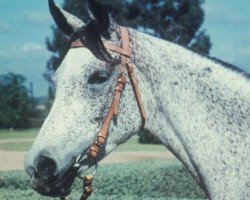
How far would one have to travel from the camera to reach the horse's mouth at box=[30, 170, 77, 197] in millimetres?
2707

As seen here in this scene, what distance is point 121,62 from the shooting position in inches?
114

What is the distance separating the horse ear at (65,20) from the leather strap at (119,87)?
189 millimetres

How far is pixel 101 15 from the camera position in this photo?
2.84 m

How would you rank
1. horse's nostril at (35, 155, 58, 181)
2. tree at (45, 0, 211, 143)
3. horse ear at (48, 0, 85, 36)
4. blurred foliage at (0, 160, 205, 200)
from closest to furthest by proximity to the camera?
horse's nostril at (35, 155, 58, 181) < horse ear at (48, 0, 85, 36) < blurred foliage at (0, 160, 205, 200) < tree at (45, 0, 211, 143)

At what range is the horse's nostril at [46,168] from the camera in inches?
104

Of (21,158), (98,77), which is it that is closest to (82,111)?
(98,77)

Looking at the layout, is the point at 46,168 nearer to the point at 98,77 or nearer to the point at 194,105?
the point at 98,77

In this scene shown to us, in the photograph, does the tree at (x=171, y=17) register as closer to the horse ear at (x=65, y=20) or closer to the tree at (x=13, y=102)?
the tree at (x=13, y=102)

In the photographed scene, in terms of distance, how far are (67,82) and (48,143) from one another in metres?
0.37

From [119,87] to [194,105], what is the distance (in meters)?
0.45

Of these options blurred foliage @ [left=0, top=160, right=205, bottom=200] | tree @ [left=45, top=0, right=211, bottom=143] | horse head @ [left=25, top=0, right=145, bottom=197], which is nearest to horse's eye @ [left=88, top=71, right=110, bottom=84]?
horse head @ [left=25, top=0, right=145, bottom=197]

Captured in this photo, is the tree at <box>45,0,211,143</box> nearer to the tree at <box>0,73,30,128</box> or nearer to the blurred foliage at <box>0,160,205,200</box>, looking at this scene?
the tree at <box>0,73,30,128</box>

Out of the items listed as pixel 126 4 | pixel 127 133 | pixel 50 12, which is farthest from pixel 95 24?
pixel 126 4

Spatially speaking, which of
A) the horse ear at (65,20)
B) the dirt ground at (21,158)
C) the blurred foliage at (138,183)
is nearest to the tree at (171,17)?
the dirt ground at (21,158)
